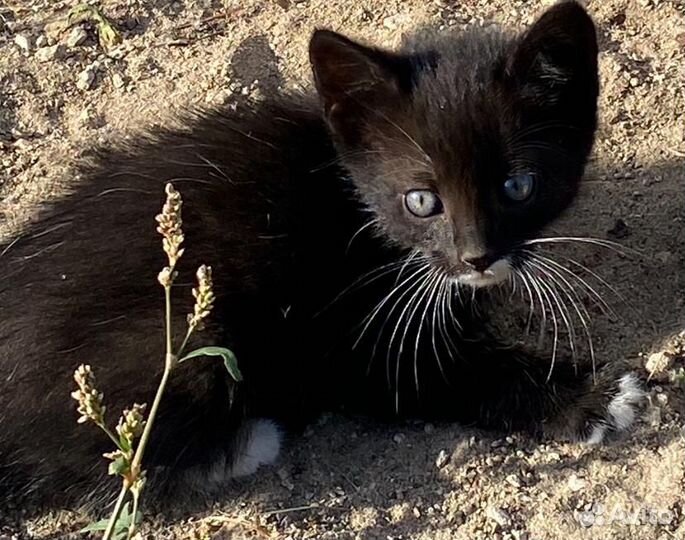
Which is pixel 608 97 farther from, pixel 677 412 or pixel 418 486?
pixel 418 486

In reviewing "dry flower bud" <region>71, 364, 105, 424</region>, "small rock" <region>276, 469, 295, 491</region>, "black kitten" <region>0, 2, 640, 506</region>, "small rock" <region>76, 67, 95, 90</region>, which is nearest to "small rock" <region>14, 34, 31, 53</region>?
"small rock" <region>76, 67, 95, 90</region>

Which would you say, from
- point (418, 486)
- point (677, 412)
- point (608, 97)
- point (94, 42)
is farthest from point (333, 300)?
point (94, 42)

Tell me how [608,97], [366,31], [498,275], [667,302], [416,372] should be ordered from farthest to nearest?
[366,31]
[608,97]
[667,302]
[416,372]
[498,275]

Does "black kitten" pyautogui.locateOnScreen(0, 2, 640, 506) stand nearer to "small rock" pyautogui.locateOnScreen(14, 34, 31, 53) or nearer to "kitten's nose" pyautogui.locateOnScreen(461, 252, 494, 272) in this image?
"kitten's nose" pyautogui.locateOnScreen(461, 252, 494, 272)

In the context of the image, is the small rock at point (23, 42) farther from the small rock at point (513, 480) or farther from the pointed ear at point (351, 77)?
the small rock at point (513, 480)

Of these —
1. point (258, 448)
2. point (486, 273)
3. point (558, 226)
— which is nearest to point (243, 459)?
point (258, 448)

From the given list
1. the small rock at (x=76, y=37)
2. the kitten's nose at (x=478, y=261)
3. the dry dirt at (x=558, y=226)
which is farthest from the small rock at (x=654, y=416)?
the small rock at (x=76, y=37)

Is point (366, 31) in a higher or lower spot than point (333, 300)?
higher
